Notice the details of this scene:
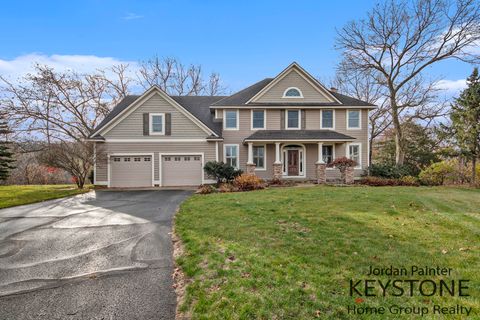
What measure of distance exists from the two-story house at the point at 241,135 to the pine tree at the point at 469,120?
5204mm

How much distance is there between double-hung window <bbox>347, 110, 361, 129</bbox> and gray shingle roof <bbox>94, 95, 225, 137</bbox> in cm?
963

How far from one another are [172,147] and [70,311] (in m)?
13.8

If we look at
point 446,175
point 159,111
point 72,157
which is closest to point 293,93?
point 159,111

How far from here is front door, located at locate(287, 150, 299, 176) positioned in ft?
58.0

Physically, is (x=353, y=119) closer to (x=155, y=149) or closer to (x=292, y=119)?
(x=292, y=119)

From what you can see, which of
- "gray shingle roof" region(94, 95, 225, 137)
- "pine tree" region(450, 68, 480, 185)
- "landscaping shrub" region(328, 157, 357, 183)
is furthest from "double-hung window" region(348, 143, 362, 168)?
"gray shingle roof" region(94, 95, 225, 137)

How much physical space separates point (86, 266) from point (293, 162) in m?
15.2

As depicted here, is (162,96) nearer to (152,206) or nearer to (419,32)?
(152,206)

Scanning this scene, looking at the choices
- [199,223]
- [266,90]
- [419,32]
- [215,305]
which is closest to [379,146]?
[419,32]

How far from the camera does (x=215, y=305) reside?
9.26 ft

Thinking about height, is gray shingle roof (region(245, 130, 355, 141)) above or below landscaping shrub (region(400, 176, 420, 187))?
above

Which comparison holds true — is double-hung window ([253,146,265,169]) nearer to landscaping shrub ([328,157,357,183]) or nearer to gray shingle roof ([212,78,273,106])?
gray shingle roof ([212,78,273,106])

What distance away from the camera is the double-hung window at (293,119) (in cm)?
1792

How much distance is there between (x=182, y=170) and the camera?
16.3 meters
